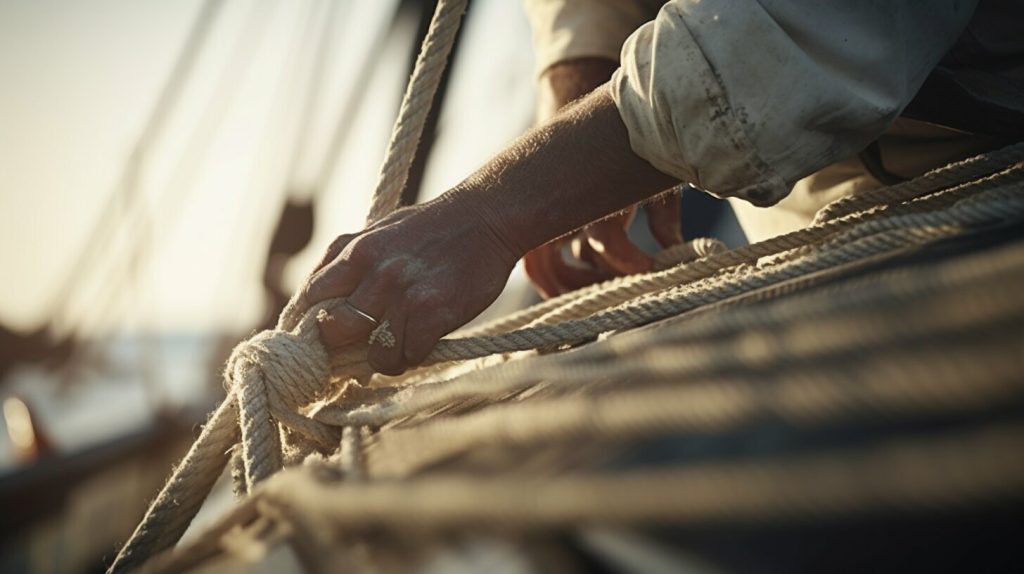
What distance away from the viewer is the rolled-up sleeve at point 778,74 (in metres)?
0.67

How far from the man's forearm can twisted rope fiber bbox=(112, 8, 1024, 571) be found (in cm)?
12

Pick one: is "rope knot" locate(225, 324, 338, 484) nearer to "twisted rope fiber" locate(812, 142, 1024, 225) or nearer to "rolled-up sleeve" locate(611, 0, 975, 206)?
"rolled-up sleeve" locate(611, 0, 975, 206)

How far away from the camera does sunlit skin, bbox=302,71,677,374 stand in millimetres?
778

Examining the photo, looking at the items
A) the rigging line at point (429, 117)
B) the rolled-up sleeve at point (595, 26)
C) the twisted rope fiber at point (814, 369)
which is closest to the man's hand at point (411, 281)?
the twisted rope fiber at point (814, 369)

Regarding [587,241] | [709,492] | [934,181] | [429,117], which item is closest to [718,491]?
[709,492]

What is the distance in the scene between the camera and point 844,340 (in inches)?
13.0

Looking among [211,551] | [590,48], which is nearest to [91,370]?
[590,48]

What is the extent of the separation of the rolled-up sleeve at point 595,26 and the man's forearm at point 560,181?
579mm

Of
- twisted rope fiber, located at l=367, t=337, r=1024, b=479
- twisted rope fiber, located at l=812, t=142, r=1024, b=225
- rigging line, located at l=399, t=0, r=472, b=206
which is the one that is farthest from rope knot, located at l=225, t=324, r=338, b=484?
rigging line, located at l=399, t=0, r=472, b=206

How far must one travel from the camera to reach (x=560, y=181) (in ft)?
2.64

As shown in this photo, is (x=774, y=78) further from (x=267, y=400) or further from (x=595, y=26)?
(x=595, y=26)

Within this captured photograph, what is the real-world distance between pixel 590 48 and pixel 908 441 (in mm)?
1209

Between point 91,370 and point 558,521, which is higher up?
point 558,521

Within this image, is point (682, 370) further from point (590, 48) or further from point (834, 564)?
point (590, 48)
